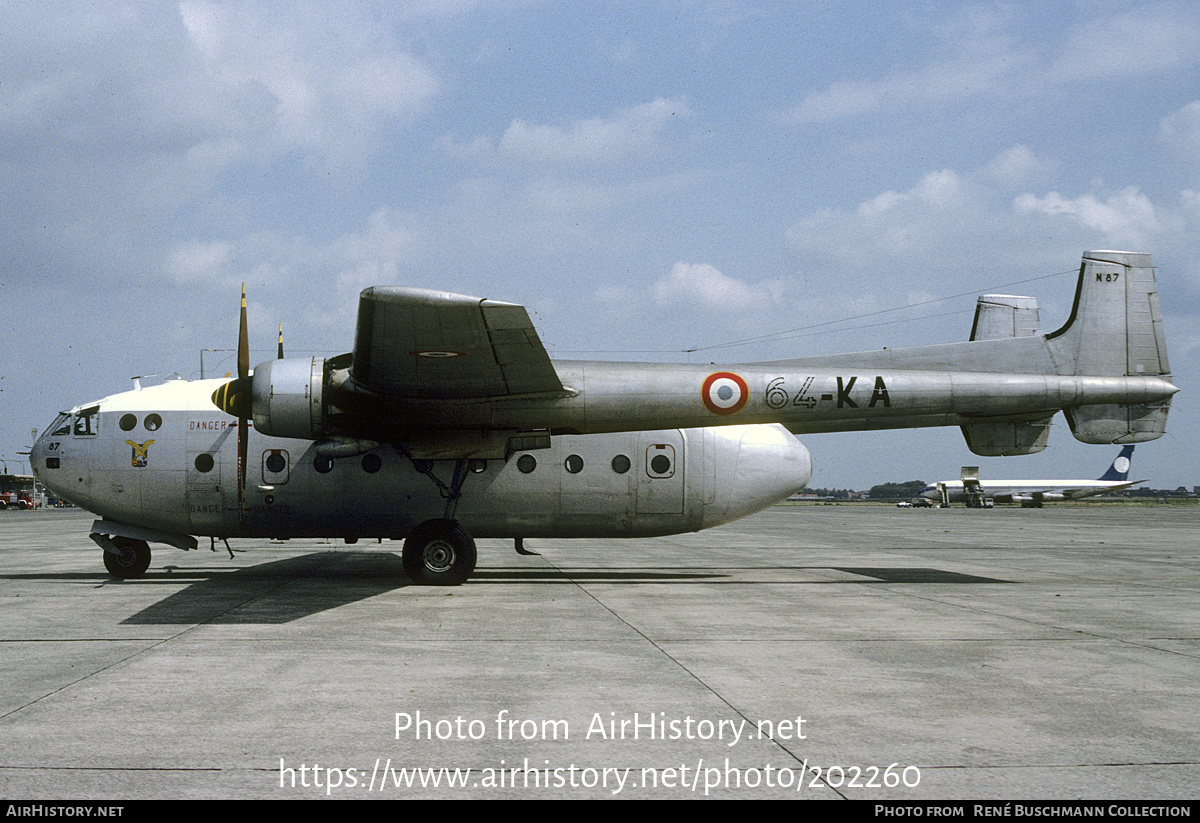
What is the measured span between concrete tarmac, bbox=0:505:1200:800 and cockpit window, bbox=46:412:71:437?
2.84 meters

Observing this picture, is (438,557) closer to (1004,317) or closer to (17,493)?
(1004,317)

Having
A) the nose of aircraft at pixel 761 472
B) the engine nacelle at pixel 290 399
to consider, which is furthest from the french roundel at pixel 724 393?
the engine nacelle at pixel 290 399

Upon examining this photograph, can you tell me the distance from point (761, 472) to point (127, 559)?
12.4 m

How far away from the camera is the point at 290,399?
14.5m

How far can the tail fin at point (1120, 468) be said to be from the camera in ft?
292

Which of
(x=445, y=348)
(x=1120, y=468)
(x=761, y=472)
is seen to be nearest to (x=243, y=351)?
(x=445, y=348)

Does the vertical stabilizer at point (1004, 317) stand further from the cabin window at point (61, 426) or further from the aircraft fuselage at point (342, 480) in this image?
the cabin window at point (61, 426)

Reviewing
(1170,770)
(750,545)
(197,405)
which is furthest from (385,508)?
(750,545)

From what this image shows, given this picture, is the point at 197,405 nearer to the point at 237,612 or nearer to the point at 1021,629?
the point at 237,612

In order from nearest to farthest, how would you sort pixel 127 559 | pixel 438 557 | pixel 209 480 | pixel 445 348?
pixel 445 348 < pixel 438 557 < pixel 209 480 < pixel 127 559

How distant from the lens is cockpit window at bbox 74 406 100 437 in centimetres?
1680

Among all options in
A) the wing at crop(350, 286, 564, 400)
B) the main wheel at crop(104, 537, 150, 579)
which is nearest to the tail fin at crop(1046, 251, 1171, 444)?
the wing at crop(350, 286, 564, 400)
